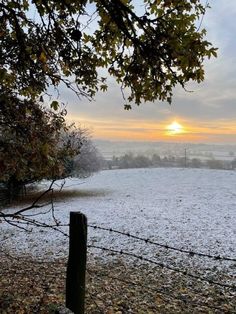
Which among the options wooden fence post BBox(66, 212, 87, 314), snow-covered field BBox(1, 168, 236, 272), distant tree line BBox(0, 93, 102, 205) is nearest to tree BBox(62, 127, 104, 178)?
snow-covered field BBox(1, 168, 236, 272)

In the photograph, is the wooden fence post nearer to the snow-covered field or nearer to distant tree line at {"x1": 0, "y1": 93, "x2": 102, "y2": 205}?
distant tree line at {"x1": 0, "y1": 93, "x2": 102, "y2": 205}

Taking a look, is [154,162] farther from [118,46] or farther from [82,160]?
[118,46]

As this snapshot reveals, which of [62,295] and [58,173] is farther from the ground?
[58,173]

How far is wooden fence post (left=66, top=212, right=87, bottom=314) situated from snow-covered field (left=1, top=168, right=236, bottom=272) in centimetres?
441

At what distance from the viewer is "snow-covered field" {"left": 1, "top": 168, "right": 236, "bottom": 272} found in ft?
29.5

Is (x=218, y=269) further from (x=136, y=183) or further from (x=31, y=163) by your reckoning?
(x=136, y=183)

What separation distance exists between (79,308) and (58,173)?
14.0 ft

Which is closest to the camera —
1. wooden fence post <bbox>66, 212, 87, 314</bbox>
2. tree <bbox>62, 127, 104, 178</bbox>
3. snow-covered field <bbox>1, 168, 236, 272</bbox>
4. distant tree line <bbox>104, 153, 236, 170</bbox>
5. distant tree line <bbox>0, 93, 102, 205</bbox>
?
wooden fence post <bbox>66, 212, 87, 314</bbox>

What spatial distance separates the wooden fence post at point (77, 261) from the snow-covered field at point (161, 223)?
4.41m

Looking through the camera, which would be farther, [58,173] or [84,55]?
[58,173]

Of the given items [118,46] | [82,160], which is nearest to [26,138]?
[118,46]

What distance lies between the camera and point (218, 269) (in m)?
7.28

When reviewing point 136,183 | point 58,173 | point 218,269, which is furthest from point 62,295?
point 136,183

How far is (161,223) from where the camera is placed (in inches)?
480
